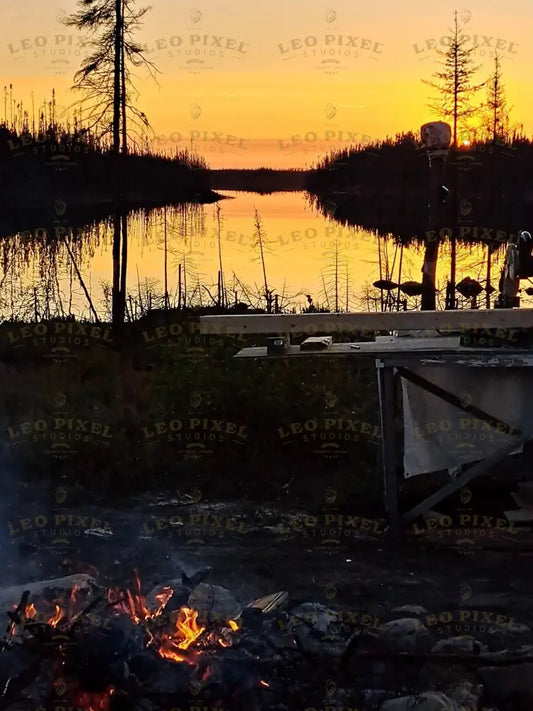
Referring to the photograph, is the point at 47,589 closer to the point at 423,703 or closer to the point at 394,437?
the point at 423,703

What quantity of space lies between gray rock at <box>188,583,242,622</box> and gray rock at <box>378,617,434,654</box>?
1.06 meters

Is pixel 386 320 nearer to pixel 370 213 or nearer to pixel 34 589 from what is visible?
pixel 34 589

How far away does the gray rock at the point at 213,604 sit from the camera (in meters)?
6.58

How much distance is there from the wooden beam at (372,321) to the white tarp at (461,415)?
1.82ft

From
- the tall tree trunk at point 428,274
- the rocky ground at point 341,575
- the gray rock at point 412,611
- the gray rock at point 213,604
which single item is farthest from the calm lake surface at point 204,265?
the gray rock at point 213,604

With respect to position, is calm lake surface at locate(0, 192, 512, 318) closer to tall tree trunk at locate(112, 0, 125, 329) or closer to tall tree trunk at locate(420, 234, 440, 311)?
tall tree trunk at locate(112, 0, 125, 329)

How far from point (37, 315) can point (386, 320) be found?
11.6 m

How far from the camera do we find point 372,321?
7.91 metres

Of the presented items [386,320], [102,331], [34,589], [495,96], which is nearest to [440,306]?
[102,331]

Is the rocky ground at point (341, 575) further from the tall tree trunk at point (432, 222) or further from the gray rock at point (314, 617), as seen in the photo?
the tall tree trunk at point (432, 222)

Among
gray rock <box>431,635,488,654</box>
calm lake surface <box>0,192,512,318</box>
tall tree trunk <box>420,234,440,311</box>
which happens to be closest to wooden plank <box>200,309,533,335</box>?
gray rock <box>431,635,488,654</box>

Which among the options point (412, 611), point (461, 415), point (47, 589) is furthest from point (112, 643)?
point (461, 415)

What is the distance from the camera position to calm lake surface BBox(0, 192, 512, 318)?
20.0 m

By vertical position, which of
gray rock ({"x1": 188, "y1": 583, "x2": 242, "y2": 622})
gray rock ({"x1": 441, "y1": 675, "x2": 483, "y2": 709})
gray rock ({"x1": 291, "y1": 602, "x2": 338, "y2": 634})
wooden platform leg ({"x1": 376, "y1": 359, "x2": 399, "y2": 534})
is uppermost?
wooden platform leg ({"x1": 376, "y1": 359, "x2": 399, "y2": 534})
